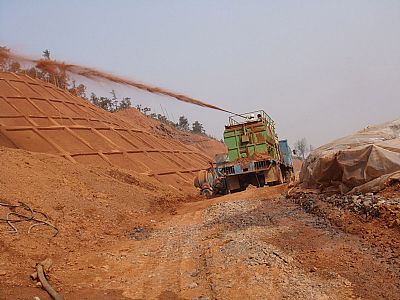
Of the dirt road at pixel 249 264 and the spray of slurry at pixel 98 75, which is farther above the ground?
the spray of slurry at pixel 98 75

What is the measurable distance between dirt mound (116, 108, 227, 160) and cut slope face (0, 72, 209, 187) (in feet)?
25.6

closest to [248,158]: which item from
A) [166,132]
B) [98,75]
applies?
[98,75]

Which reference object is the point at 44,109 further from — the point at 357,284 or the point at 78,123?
the point at 357,284

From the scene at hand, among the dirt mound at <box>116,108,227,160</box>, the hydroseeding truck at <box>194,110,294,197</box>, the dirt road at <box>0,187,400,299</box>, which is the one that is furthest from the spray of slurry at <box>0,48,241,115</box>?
the dirt mound at <box>116,108,227,160</box>

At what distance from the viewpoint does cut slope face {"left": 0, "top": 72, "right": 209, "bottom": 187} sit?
18250mm

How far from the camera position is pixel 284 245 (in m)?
6.22

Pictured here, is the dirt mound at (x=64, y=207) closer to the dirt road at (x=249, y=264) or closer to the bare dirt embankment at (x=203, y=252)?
the bare dirt embankment at (x=203, y=252)

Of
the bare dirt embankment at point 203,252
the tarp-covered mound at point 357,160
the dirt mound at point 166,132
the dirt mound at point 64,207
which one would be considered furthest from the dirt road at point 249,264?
the dirt mound at point 166,132

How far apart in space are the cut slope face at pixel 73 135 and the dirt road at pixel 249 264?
1125 cm

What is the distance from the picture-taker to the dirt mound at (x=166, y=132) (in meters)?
37.2

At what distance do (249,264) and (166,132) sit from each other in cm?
3513

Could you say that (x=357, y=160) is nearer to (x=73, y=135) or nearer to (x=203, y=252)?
(x=203, y=252)

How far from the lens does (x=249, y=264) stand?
5.50m

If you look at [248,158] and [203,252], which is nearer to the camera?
[203,252]
